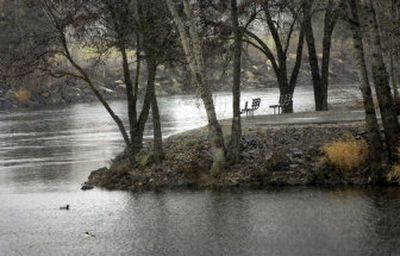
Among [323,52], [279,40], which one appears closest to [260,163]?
[279,40]

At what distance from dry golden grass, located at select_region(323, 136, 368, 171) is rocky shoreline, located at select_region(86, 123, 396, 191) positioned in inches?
8.1

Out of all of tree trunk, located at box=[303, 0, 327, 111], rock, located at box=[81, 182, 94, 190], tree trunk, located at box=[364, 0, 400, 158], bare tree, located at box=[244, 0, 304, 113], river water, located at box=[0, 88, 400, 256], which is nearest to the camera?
river water, located at box=[0, 88, 400, 256]

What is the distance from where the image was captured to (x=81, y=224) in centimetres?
1933

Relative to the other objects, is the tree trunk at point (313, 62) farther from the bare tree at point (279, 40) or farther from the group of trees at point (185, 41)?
the group of trees at point (185, 41)

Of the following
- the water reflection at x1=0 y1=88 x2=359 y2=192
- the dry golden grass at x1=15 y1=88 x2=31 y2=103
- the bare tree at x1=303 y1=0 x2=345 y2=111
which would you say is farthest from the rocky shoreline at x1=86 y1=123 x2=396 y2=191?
the dry golden grass at x1=15 y1=88 x2=31 y2=103

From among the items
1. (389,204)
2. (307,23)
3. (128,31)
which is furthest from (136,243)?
(307,23)

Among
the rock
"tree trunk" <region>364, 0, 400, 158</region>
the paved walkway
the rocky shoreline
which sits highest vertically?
"tree trunk" <region>364, 0, 400, 158</region>

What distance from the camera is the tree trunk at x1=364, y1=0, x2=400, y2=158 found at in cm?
2130

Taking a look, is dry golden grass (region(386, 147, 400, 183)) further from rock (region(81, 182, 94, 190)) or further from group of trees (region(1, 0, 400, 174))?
rock (region(81, 182, 94, 190))

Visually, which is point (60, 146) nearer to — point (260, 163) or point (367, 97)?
point (260, 163)

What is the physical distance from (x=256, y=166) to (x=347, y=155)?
3.41 m

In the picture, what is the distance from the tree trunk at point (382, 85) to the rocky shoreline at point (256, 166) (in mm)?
1218

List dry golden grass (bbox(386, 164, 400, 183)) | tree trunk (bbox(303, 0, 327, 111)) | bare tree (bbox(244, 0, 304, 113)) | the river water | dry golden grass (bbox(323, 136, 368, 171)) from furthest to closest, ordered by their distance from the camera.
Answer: tree trunk (bbox(303, 0, 327, 111)) < bare tree (bbox(244, 0, 304, 113)) < dry golden grass (bbox(323, 136, 368, 171)) < dry golden grass (bbox(386, 164, 400, 183)) < the river water

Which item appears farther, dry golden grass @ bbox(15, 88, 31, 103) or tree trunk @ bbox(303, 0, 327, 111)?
dry golden grass @ bbox(15, 88, 31, 103)
